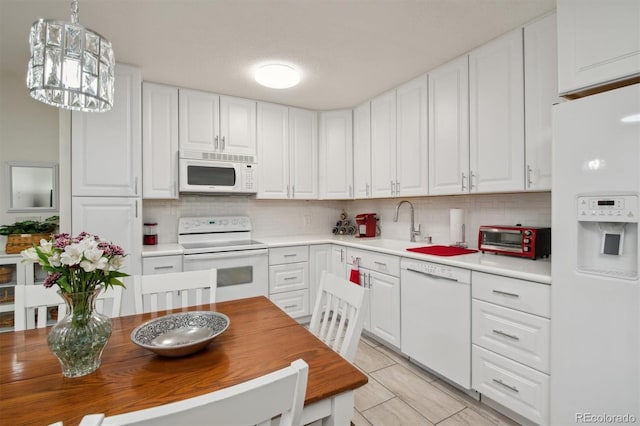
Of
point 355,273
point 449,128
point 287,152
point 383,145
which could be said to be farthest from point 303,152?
point 449,128

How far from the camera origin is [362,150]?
3346mm

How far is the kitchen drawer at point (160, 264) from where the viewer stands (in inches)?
99.4

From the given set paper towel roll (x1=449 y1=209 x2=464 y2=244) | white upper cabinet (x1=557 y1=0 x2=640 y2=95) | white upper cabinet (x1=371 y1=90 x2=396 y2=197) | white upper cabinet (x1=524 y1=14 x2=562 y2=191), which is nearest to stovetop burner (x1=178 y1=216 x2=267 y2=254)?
white upper cabinet (x1=371 y1=90 x2=396 y2=197)

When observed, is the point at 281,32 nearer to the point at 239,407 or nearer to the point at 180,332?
the point at 180,332

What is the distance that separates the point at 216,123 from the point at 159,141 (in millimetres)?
564

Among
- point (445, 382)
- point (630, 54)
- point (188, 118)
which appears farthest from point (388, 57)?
point (445, 382)

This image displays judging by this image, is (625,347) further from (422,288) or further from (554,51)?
(554,51)

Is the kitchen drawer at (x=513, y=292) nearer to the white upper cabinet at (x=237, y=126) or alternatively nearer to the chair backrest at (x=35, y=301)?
the chair backrest at (x=35, y=301)

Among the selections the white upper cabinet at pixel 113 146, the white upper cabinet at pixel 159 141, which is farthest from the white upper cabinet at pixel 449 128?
Result: the white upper cabinet at pixel 113 146

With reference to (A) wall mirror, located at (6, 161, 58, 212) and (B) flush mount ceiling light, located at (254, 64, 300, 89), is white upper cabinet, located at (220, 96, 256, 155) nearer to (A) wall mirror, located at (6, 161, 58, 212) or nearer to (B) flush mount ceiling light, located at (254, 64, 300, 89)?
(B) flush mount ceiling light, located at (254, 64, 300, 89)

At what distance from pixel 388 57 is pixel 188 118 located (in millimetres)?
1911

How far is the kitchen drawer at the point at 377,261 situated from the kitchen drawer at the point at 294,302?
642mm

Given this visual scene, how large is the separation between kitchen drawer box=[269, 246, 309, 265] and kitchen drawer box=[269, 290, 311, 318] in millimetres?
Result: 333

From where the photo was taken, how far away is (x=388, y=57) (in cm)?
235
